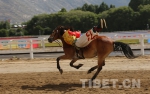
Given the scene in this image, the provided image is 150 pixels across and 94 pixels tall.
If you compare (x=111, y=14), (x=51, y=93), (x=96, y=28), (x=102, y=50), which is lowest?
(x=51, y=93)

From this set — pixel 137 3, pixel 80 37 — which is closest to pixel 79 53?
pixel 80 37

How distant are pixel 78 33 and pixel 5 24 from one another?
122132 mm

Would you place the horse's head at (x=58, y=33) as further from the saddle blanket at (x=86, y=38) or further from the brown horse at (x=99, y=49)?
the saddle blanket at (x=86, y=38)

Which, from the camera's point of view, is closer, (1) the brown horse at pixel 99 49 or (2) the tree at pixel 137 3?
(1) the brown horse at pixel 99 49

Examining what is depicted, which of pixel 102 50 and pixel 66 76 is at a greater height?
pixel 102 50

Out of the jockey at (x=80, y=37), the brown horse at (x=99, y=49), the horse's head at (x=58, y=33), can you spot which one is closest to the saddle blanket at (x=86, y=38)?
the jockey at (x=80, y=37)

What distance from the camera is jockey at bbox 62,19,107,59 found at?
428 inches

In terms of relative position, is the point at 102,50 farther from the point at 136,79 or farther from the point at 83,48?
the point at 136,79

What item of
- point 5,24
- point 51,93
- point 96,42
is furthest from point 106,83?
point 5,24

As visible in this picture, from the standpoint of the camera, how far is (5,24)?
13025cm

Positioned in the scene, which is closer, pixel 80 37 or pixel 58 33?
pixel 80 37

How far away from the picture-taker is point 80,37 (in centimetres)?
1123

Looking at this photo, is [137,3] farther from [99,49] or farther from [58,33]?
[99,49]

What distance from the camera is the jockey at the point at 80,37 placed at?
35.7ft
